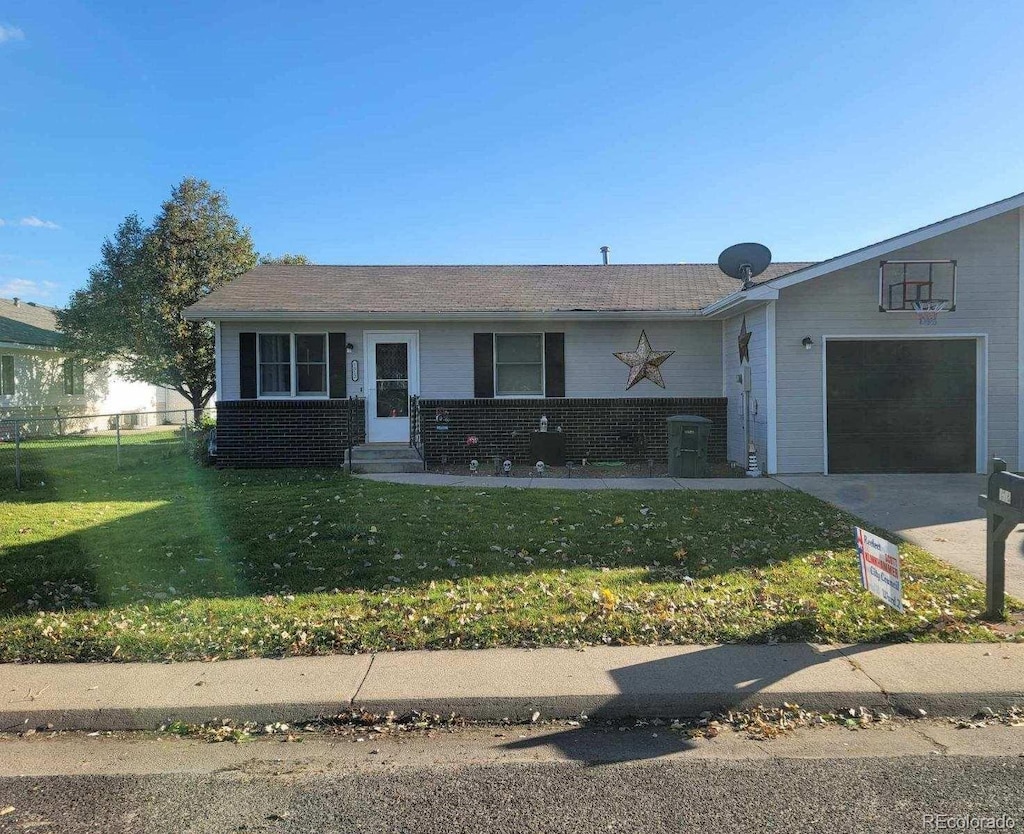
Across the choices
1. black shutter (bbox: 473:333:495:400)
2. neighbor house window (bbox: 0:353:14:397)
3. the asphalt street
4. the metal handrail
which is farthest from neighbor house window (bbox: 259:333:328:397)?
neighbor house window (bbox: 0:353:14:397)

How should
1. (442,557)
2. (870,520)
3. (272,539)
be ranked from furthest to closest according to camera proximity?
(870,520) → (272,539) → (442,557)

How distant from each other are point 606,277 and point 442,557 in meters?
11.3

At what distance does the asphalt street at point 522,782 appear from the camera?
329 cm

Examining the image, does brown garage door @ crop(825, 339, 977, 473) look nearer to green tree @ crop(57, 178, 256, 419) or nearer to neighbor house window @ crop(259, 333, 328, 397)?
neighbor house window @ crop(259, 333, 328, 397)

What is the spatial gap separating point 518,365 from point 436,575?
8.43m

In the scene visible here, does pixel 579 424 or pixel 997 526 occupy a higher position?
pixel 579 424

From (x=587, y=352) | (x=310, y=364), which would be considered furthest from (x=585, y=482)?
(x=310, y=364)

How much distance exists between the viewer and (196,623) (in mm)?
5734

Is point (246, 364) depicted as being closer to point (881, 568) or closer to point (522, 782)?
point (881, 568)

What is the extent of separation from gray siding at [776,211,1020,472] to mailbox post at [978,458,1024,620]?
655 cm

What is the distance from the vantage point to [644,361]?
14.7m

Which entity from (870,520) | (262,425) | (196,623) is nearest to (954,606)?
(870,520)

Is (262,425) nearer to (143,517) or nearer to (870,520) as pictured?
(143,517)

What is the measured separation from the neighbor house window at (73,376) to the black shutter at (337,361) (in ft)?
60.0
